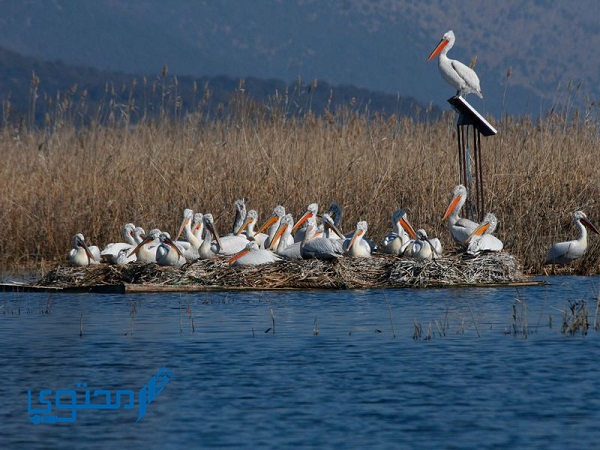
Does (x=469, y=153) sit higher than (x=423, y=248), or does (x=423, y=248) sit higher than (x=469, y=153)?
(x=469, y=153)

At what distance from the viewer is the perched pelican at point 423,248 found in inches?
523

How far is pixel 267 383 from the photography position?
28.0ft

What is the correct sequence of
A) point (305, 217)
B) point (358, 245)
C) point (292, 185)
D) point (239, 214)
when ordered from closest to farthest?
point (358, 245) < point (305, 217) < point (239, 214) < point (292, 185)

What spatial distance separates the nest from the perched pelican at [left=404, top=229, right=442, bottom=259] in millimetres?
116

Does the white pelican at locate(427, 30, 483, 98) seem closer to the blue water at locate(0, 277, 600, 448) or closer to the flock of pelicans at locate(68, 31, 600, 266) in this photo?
the flock of pelicans at locate(68, 31, 600, 266)

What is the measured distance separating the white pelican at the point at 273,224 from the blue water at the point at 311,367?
1876 millimetres

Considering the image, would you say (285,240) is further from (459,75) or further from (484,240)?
(459,75)

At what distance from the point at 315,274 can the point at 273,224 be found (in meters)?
1.93

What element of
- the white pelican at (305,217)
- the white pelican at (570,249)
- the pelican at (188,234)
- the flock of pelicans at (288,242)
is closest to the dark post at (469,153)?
the flock of pelicans at (288,242)

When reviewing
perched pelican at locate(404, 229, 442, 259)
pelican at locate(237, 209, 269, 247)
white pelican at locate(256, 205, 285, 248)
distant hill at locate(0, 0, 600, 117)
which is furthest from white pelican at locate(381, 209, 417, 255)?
distant hill at locate(0, 0, 600, 117)

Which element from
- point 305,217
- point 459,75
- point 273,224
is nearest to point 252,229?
point 273,224

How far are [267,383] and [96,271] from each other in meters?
5.22

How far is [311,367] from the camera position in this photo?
29.8ft

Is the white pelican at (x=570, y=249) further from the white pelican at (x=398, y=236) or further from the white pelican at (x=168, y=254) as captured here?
the white pelican at (x=168, y=254)
